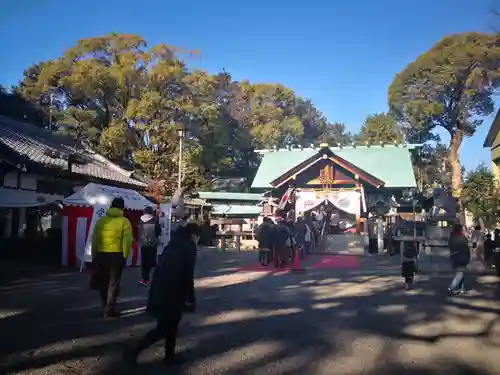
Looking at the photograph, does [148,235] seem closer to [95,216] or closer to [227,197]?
[95,216]

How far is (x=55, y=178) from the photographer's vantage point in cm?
1762

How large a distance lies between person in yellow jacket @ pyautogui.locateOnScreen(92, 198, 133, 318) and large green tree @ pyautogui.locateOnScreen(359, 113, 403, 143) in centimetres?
3540

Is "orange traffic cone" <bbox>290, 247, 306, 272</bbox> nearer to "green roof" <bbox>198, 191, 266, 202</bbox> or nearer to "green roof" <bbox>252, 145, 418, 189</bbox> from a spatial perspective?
"green roof" <bbox>252, 145, 418, 189</bbox>

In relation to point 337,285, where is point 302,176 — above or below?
above

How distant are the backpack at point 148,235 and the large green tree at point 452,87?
2969cm

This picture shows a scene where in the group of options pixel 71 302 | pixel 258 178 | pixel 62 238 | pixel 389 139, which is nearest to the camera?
pixel 71 302

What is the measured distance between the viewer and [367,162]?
30.5 metres

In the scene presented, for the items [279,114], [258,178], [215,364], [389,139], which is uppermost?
[279,114]

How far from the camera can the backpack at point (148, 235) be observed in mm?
9570

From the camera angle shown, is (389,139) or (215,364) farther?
(389,139)

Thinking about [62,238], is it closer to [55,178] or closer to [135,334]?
[55,178]

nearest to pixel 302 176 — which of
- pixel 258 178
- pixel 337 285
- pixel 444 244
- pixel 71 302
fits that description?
pixel 258 178

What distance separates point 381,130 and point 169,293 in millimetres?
41733

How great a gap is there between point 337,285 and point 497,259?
14.6 ft
